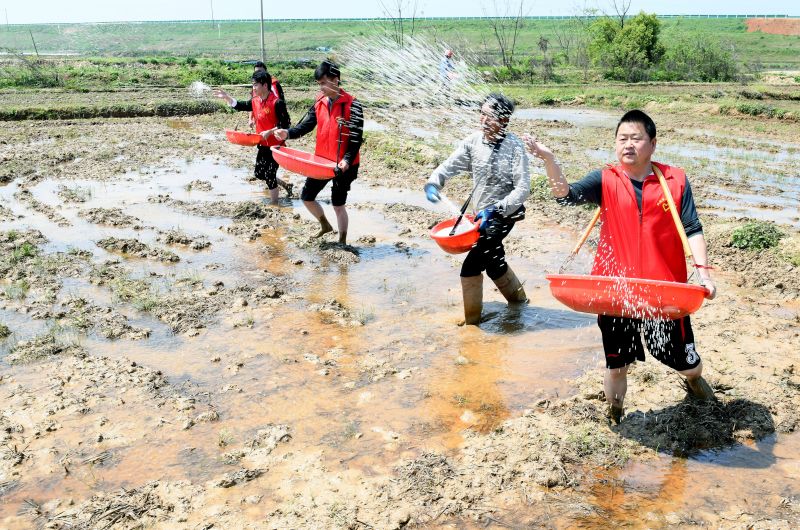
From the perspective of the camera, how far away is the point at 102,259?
7094 millimetres

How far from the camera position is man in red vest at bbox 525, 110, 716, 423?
318 cm

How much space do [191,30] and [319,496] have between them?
144 metres

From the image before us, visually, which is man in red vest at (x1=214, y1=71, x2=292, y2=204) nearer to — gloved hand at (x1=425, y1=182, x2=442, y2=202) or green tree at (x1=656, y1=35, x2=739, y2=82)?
gloved hand at (x1=425, y1=182, x2=442, y2=202)

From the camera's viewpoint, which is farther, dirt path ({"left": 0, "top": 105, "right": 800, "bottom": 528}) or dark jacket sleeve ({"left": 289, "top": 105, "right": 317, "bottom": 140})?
dark jacket sleeve ({"left": 289, "top": 105, "right": 317, "bottom": 140})

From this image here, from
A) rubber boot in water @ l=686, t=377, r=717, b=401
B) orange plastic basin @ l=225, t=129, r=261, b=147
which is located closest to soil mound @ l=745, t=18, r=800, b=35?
orange plastic basin @ l=225, t=129, r=261, b=147

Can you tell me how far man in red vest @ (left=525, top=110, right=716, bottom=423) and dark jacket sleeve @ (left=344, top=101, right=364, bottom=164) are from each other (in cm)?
356

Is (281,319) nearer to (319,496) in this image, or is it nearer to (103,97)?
(319,496)

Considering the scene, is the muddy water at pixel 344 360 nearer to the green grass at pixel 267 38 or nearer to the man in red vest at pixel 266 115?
the man in red vest at pixel 266 115

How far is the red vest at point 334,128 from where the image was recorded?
6750 millimetres

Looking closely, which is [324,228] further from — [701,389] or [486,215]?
[701,389]

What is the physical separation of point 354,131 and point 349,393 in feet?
10.6

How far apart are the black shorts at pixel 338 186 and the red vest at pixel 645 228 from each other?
3.80 m

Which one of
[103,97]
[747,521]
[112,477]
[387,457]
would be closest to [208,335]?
[112,477]

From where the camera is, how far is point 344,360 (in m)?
4.81
